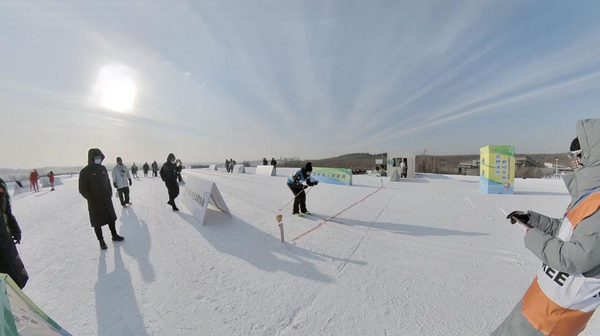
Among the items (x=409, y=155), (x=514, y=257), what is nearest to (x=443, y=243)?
(x=514, y=257)

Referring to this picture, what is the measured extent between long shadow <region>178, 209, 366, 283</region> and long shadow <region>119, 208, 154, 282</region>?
1.03 metres

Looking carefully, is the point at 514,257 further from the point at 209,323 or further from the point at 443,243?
the point at 209,323

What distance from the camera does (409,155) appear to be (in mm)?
17906

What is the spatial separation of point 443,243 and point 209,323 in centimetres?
449

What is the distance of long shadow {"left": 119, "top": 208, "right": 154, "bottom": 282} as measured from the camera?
10.8ft

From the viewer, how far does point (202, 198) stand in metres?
5.46

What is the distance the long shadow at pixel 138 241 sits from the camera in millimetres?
3305

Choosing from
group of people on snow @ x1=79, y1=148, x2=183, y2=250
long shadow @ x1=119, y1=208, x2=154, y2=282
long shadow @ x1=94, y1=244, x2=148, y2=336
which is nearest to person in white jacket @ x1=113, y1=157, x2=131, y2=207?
long shadow @ x1=119, y1=208, x2=154, y2=282

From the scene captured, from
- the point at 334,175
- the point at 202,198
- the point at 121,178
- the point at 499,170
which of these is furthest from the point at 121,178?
the point at 499,170

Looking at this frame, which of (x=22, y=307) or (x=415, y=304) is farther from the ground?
(x=22, y=307)

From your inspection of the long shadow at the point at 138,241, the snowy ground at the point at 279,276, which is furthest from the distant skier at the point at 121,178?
the snowy ground at the point at 279,276

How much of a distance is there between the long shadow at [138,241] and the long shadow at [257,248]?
1.03 metres

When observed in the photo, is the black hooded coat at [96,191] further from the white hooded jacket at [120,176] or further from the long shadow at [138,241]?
the white hooded jacket at [120,176]

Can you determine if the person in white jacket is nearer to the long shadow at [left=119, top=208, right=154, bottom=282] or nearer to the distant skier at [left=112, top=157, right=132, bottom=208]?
the distant skier at [left=112, top=157, right=132, bottom=208]
